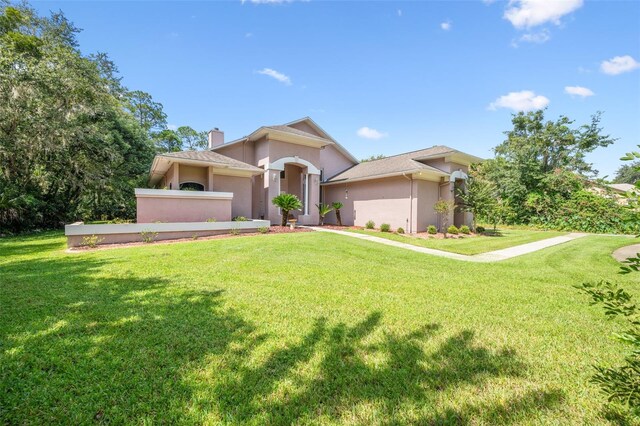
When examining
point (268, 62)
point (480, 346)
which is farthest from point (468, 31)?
point (480, 346)

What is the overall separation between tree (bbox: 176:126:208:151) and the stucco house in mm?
35153

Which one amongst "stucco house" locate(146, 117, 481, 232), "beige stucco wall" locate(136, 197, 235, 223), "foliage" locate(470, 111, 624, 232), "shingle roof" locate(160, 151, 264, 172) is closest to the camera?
"beige stucco wall" locate(136, 197, 235, 223)

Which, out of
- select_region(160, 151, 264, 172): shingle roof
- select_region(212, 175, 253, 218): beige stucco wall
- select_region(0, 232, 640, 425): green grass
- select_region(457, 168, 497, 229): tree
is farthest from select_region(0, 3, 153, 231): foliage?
select_region(457, 168, 497, 229): tree

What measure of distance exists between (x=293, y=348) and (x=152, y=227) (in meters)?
10.4

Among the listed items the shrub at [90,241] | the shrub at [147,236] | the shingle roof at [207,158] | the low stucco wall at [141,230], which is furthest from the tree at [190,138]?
the shrub at [90,241]

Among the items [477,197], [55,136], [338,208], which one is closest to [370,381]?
[477,197]

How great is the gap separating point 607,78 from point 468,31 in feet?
22.2

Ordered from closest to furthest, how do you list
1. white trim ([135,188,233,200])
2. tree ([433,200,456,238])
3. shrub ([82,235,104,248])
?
shrub ([82,235,104,248]) < white trim ([135,188,233,200]) < tree ([433,200,456,238])

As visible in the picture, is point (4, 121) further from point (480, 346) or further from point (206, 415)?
point (480, 346)

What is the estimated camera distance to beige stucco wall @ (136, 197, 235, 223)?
40.1ft

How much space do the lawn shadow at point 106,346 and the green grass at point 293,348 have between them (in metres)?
0.02

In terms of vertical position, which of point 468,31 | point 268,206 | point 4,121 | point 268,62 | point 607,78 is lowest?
point 268,206

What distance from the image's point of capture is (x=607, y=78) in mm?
11844

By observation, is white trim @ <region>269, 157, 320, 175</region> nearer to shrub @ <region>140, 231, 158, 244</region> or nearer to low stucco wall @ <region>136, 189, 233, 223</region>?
low stucco wall @ <region>136, 189, 233, 223</region>
